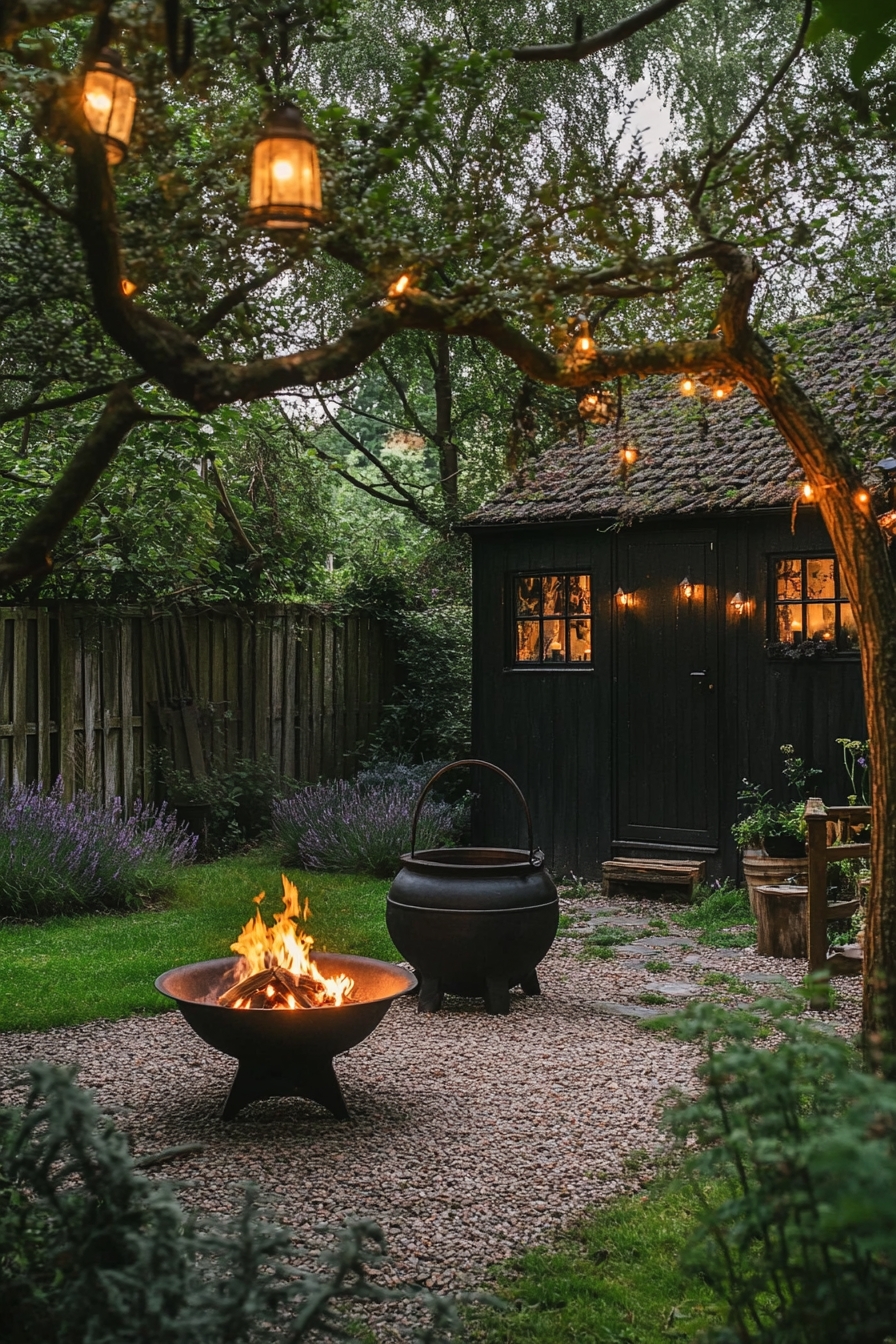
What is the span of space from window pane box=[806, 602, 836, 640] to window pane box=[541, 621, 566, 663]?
248 centimetres

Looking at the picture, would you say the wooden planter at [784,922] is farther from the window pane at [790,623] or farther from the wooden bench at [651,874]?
the window pane at [790,623]

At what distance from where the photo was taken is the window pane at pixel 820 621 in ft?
32.7

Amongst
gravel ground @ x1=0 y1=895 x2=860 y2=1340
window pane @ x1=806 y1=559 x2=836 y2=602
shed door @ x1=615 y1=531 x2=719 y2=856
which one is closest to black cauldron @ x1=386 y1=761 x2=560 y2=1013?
gravel ground @ x1=0 y1=895 x2=860 y2=1340

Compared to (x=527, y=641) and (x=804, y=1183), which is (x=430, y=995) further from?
(x=527, y=641)

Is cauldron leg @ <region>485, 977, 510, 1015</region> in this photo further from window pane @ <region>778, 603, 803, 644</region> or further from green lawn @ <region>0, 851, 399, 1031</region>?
window pane @ <region>778, 603, 803, 644</region>

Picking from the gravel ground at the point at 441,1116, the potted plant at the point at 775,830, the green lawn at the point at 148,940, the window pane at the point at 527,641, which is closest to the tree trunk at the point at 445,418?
the window pane at the point at 527,641

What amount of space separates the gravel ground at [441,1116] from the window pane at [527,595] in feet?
17.0

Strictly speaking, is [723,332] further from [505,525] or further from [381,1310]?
[505,525]

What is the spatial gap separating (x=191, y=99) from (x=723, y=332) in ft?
8.27

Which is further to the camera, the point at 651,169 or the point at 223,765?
the point at 223,765

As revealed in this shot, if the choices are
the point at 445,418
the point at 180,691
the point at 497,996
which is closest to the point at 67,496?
the point at 497,996

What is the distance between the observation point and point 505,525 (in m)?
11.7

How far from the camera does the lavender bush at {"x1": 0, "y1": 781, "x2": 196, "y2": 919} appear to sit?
345 inches

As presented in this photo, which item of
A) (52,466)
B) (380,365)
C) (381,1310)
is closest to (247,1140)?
(381,1310)
